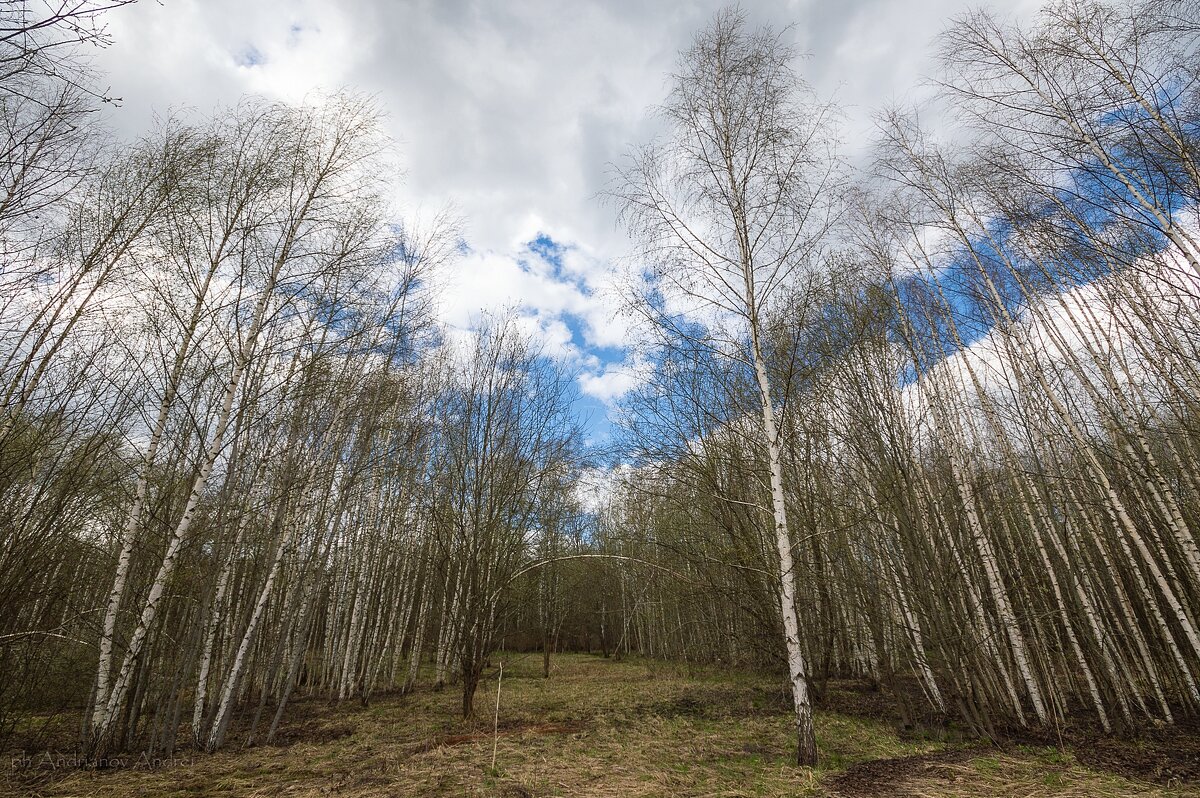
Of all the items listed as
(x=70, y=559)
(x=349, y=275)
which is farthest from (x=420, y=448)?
(x=70, y=559)

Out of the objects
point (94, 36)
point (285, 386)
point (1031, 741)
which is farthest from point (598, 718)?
point (94, 36)

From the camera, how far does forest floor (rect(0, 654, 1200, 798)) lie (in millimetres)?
4172

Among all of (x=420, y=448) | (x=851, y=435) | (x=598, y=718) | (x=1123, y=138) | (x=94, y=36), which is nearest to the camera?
(x=94, y=36)

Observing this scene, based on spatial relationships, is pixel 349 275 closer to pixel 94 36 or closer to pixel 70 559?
pixel 70 559

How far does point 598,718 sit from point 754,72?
32.4 ft

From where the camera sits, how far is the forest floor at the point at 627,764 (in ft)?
13.7

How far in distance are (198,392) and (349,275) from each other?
2515mm

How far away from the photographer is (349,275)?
24.2 ft

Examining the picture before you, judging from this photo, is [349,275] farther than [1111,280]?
Yes

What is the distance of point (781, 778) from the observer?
440cm

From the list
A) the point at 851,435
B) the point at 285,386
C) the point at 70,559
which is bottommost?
the point at 70,559

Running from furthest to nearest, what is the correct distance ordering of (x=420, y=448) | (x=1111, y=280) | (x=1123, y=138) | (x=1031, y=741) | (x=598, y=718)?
(x=420, y=448), (x=598, y=718), (x=1111, y=280), (x=1031, y=741), (x=1123, y=138)

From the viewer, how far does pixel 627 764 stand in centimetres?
513

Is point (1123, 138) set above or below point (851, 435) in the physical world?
above
